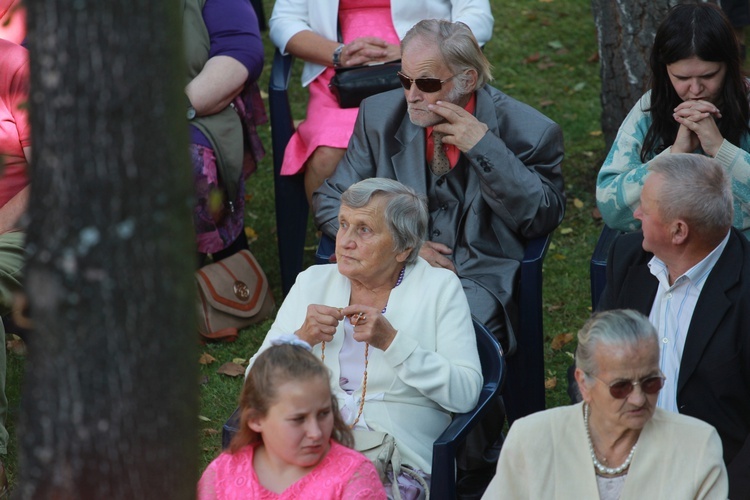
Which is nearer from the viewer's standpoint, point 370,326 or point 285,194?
point 370,326

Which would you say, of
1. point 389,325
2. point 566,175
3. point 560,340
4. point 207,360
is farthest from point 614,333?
point 566,175

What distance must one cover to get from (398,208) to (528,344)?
3.25 feet

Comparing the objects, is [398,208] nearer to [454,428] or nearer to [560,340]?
[454,428]

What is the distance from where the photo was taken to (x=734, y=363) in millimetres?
3564

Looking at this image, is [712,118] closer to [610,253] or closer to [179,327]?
[610,253]

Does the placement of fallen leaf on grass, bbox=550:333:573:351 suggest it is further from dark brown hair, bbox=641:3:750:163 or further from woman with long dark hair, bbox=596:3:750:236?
dark brown hair, bbox=641:3:750:163

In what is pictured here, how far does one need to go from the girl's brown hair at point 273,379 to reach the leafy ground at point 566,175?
150 centimetres

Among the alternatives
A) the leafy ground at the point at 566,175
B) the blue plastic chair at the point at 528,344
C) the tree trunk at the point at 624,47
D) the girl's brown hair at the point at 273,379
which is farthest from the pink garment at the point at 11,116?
the tree trunk at the point at 624,47

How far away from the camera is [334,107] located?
18.8 ft

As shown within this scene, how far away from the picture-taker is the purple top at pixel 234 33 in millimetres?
5801

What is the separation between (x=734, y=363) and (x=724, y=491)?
0.62 m

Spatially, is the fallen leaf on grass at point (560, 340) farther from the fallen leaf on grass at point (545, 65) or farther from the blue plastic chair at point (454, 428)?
the fallen leaf on grass at point (545, 65)

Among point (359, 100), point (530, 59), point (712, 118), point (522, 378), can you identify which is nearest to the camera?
point (712, 118)

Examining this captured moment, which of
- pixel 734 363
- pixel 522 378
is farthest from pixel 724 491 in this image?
pixel 522 378
